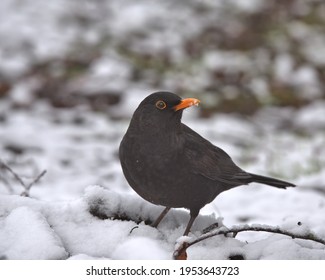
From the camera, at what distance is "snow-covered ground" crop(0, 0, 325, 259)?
2.47 m

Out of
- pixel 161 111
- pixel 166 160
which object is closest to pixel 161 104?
pixel 161 111

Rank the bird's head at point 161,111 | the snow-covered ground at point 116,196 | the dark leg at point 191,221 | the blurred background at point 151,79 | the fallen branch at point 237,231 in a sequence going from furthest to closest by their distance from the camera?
the blurred background at point 151,79
the bird's head at point 161,111
the dark leg at point 191,221
the snow-covered ground at point 116,196
the fallen branch at point 237,231

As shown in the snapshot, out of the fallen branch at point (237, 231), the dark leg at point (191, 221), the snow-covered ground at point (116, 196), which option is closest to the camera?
the fallen branch at point (237, 231)

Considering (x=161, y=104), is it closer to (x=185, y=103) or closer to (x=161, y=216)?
(x=185, y=103)

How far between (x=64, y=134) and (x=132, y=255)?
4445mm

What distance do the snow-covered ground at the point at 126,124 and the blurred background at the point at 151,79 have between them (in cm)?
3

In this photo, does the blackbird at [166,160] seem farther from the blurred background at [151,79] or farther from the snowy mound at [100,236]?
the blurred background at [151,79]

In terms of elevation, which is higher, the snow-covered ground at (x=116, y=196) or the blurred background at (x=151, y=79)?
the blurred background at (x=151, y=79)

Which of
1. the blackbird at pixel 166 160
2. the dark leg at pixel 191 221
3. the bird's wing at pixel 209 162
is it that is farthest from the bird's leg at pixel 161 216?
the bird's wing at pixel 209 162

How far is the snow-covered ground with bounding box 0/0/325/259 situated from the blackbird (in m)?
0.14

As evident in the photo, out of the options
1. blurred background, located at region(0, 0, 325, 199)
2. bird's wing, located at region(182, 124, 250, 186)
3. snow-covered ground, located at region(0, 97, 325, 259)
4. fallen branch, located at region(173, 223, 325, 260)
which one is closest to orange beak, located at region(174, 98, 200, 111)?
bird's wing, located at region(182, 124, 250, 186)

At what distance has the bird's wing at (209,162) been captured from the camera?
290cm

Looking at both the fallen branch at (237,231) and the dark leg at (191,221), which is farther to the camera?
the dark leg at (191,221)

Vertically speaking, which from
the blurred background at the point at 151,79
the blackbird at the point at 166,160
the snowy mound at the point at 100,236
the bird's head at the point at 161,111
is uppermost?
the blurred background at the point at 151,79
